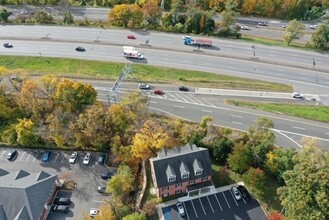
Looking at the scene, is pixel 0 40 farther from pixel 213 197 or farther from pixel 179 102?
pixel 213 197

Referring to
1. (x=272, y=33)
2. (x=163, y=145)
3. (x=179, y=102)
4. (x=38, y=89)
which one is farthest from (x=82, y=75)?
(x=272, y=33)

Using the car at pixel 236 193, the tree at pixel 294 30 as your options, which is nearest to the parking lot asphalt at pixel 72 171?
the car at pixel 236 193

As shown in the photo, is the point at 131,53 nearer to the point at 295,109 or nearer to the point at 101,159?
the point at 101,159

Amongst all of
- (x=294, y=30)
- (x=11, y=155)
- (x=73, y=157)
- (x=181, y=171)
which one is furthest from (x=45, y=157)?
(x=294, y=30)

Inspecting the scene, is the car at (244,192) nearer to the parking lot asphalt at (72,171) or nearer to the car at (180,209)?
the car at (180,209)

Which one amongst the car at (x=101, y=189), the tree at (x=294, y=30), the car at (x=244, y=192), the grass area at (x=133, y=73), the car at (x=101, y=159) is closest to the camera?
the car at (x=244, y=192)

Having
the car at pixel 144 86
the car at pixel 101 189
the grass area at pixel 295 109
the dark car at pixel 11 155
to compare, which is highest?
the grass area at pixel 295 109

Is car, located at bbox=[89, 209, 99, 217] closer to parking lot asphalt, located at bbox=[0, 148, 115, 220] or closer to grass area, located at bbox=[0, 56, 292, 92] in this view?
parking lot asphalt, located at bbox=[0, 148, 115, 220]

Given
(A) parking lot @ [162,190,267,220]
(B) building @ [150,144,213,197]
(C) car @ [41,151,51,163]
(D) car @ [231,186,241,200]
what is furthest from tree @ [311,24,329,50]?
(C) car @ [41,151,51,163]
